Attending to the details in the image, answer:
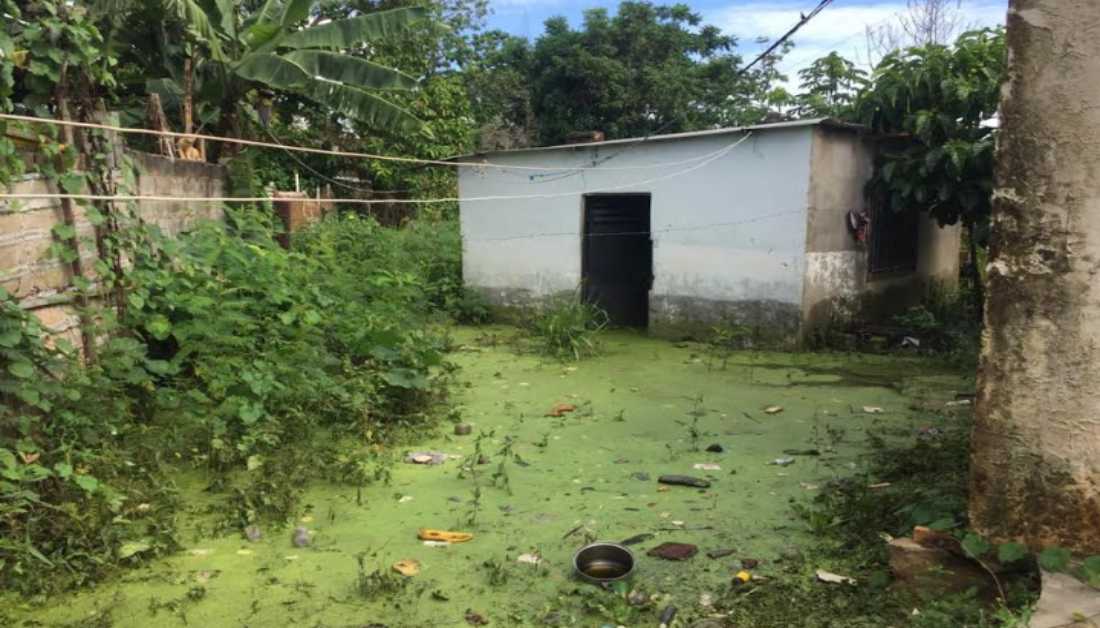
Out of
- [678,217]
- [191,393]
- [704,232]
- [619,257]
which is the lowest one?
[191,393]

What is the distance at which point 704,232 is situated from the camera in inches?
342

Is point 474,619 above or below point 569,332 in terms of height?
below

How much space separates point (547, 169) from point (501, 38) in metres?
10.1

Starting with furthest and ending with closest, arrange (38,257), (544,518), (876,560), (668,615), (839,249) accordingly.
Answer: (839,249) < (38,257) < (544,518) < (876,560) < (668,615)

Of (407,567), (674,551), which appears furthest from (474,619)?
(674,551)

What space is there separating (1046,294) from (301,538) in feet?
10.0

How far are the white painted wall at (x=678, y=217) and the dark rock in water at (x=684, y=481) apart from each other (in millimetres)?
4236

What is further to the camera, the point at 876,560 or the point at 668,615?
the point at 876,560

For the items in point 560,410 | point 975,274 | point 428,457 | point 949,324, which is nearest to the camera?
point 428,457

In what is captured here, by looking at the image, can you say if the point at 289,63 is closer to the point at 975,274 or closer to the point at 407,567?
the point at 407,567

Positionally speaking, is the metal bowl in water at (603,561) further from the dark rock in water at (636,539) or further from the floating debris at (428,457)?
the floating debris at (428,457)

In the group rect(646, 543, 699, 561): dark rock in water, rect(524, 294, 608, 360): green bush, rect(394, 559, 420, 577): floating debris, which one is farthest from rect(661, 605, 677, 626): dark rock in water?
rect(524, 294, 608, 360): green bush

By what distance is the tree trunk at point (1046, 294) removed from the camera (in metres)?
2.52

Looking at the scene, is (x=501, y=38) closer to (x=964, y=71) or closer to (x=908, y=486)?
(x=964, y=71)
